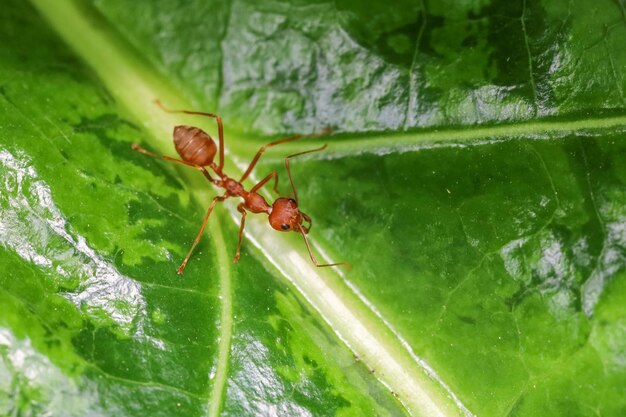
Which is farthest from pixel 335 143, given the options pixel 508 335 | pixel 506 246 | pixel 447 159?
pixel 508 335

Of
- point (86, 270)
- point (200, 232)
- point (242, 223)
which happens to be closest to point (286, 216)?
point (242, 223)

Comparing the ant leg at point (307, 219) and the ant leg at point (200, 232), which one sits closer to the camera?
the ant leg at point (200, 232)

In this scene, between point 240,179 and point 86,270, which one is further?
point 240,179

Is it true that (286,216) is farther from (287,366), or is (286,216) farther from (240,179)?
(287,366)

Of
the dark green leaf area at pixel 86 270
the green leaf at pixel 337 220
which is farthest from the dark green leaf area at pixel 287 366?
the dark green leaf area at pixel 86 270

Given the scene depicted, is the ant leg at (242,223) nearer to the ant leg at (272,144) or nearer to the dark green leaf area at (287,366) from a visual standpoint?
the dark green leaf area at (287,366)

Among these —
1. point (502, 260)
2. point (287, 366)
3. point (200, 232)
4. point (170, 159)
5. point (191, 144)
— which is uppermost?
point (191, 144)

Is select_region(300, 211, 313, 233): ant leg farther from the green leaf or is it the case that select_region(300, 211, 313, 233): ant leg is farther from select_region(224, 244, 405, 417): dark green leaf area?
select_region(224, 244, 405, 417): dark green leaf area
